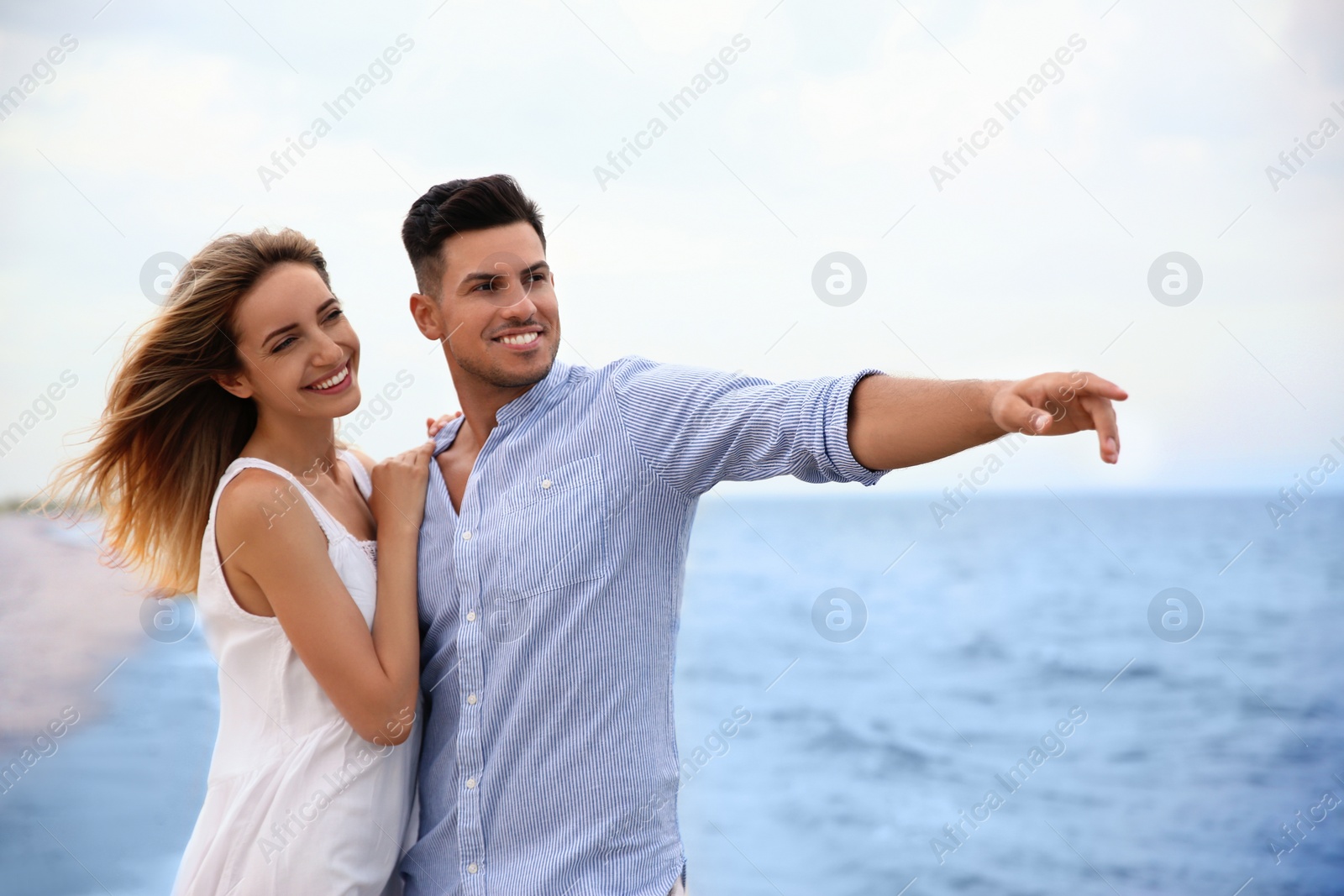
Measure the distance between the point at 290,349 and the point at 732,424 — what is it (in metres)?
0.84

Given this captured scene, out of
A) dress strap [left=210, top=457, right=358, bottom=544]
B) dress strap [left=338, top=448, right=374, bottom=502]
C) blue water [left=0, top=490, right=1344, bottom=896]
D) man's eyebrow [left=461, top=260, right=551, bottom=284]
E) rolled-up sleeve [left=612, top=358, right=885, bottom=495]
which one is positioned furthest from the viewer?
blue water [left=0, top=490, right=1344, bottom=896]

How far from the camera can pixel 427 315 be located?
2.04 metres

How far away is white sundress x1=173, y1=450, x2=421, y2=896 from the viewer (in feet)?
5.58

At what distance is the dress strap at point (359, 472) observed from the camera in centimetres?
205

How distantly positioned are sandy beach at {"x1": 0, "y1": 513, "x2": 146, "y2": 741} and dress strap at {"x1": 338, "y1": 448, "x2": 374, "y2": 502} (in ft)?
18.0

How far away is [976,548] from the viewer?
20.4 meters

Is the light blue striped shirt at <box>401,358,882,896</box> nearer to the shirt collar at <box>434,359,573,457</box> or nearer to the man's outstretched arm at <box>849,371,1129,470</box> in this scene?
the shirt collar at <box>434,359,573,457</box>

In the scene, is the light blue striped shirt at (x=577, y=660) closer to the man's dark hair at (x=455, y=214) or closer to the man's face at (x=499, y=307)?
the man's face at (x=499, y=307)

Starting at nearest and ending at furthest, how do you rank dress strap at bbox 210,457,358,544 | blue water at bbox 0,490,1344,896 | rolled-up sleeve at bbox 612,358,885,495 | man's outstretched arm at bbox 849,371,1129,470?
man's outstretched arm at bbox 849,371,1129,470, rolled-up sleeve at bbox 612,358,885,495, dress strap at bbox 210,457,358,544, blue water at bbox 0,490,1344,896

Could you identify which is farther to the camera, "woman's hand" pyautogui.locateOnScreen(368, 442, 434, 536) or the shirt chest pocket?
"woman's hand" pyautogui.locateOnScreen(368, 442, 434, 536)

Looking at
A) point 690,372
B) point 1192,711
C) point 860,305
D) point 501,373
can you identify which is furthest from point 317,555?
point 860,305

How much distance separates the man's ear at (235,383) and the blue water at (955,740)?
864 mm

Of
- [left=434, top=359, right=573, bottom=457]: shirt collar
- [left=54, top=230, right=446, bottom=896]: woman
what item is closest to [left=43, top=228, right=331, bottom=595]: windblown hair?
[left=54, top=230, right=446, bottom=896]: woman

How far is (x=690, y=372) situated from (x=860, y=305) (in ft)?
46.0
